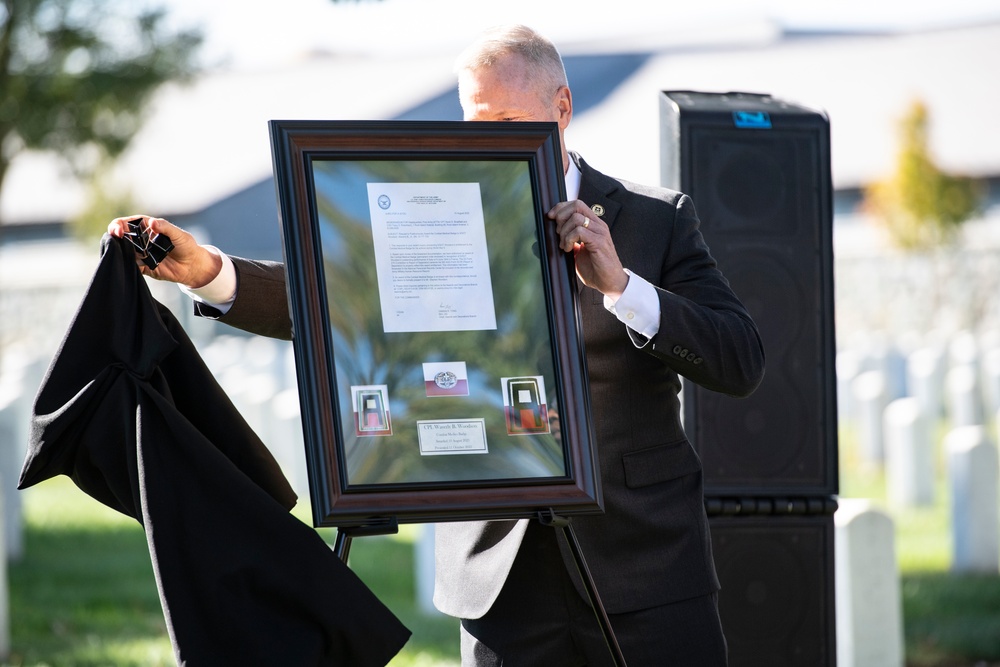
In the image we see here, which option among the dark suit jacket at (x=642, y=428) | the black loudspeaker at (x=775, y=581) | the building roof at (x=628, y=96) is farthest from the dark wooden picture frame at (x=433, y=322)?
the building roof at (x=628, y=96)

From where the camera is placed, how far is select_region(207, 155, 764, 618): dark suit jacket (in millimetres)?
2922

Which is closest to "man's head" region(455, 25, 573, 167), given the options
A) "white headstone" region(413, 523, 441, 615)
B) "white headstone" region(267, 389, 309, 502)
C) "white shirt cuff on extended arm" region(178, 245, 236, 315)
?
"white shirt cuff on extended arm" region(178, 245, 236, 315)

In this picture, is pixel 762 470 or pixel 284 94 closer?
pixel 762 470

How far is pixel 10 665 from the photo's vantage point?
19.8 feet

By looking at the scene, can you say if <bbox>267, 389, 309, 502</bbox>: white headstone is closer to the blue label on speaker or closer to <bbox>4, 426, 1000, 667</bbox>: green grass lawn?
<bbox>4, 426, 1000, 667</bbox>: green grass lawn

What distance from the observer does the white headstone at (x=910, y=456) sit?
32.9 feet

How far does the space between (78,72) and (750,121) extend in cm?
1187

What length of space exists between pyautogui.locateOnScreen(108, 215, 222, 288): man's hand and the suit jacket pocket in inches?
42.2

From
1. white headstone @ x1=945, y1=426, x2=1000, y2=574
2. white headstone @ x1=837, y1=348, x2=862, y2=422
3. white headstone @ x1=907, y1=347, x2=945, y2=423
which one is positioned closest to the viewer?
white headstone @ x1=945, y1=426, x2=1000, y2=574

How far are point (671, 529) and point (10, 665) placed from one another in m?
4.30

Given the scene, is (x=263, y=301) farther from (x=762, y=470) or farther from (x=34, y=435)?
(x=762, y=470)

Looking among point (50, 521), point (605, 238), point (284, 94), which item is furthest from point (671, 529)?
point (284, 94)

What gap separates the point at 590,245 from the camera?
→ 2.61 meters

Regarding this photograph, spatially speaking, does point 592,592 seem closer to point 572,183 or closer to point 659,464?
point 659,464
